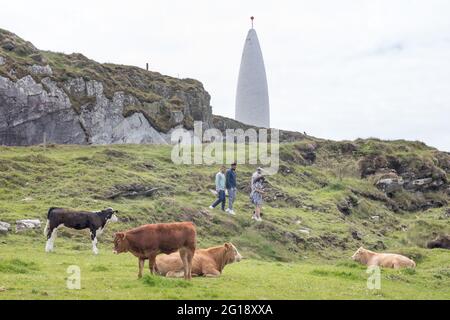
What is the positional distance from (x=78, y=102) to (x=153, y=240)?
38.0 meters

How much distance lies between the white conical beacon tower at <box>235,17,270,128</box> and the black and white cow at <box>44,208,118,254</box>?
68.6 meters

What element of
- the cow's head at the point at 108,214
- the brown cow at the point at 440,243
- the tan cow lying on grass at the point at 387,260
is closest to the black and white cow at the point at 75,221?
the cow's head at the point at 108,214

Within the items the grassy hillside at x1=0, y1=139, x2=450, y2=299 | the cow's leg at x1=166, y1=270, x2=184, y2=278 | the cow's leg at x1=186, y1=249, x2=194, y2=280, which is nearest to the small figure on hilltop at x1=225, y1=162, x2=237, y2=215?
the grassy hillside at x1=0, y1=139, x2=450, y2=299

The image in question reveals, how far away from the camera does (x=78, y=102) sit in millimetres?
52281

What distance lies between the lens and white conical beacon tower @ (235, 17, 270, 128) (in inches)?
3607

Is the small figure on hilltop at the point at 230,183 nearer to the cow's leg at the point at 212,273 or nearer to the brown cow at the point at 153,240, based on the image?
the cow's leg at the point at 212,273

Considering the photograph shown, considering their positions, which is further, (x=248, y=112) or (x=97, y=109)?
(x=248, y=112)

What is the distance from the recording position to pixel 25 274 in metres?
16.8

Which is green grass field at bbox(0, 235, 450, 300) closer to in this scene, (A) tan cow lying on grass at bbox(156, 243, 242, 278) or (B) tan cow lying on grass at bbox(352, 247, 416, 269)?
(A) tan cow lying on grass at bbox(156, 243, 242, 278)

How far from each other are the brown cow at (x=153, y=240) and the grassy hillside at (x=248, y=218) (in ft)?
2.53

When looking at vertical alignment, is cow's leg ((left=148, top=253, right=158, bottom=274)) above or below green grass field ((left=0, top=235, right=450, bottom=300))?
above
